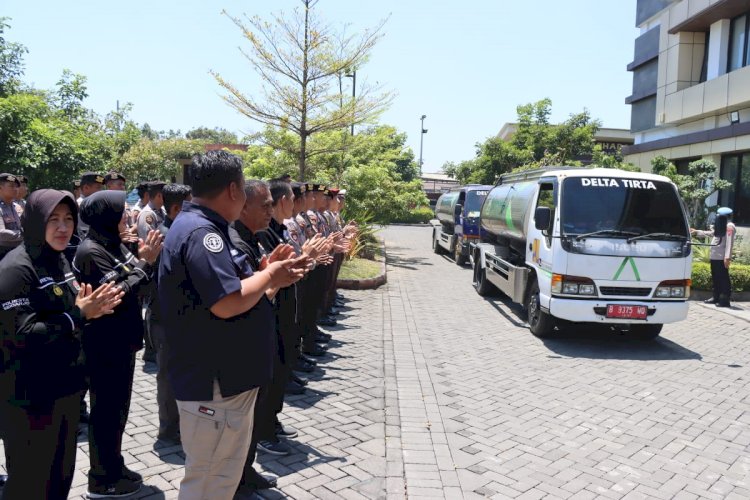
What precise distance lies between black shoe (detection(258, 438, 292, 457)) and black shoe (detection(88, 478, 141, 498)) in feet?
3.44

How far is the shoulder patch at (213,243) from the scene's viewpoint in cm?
246

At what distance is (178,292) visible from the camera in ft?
8.52

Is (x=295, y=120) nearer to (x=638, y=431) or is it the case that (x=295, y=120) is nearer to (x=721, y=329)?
(x=721, y=329)

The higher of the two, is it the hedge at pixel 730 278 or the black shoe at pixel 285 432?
the hedge at pixel 730 278

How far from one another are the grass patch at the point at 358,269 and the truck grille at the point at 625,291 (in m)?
6.32

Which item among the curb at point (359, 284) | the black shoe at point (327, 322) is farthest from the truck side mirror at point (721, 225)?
the black shoe at point (327, 322)

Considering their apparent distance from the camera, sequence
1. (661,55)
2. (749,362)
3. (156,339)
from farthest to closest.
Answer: (661,55) → (749,362) → (156,339)

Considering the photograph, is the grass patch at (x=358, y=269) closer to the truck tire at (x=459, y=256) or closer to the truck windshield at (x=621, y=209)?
the truck tire at (x=459, y=256)

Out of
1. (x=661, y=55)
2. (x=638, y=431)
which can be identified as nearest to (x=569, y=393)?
(x=638, y=431)

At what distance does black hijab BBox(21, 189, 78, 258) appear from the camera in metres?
2.90

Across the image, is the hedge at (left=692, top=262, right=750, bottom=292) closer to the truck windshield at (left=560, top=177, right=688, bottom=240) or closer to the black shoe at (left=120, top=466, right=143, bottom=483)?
the truck windshield at (left=560, top=177, right=688, bottom=240)

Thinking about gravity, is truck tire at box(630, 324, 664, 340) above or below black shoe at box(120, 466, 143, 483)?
below

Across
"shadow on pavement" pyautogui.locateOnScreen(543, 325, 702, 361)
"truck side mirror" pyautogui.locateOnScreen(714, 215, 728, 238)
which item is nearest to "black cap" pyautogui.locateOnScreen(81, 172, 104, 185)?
"shadow on pavement" pyautogui.locateOnScreen(543, 325, 702, 361)

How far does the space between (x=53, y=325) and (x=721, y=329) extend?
34.1 ft
